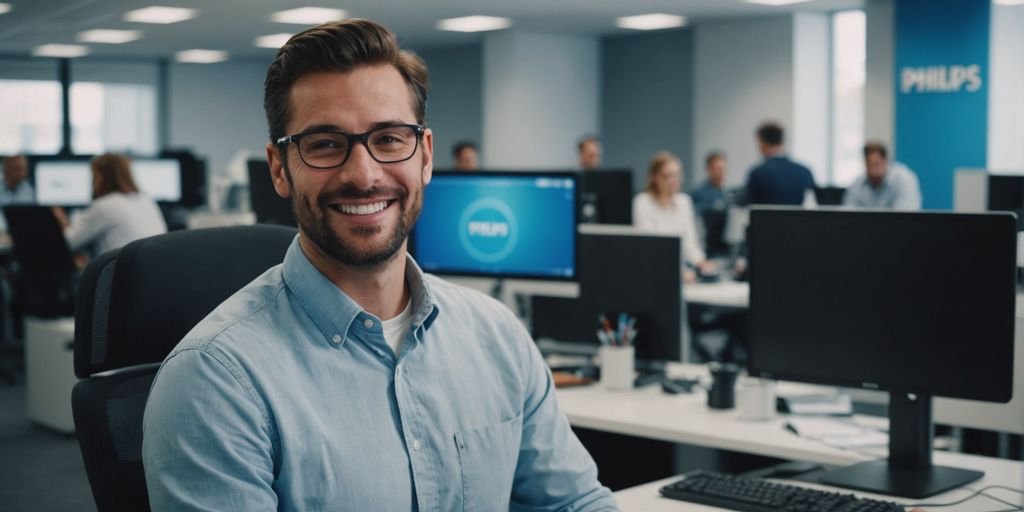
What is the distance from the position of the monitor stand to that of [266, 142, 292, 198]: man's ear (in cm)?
120

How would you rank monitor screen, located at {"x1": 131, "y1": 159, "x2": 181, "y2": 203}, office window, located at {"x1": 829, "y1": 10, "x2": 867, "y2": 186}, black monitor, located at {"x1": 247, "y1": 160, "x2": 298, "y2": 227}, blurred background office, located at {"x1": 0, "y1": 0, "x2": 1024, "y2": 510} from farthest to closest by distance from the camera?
office window, located at {"x1": 829, "y1": 10, "x2": 867, "y2": 186} → monitor screen, located at {"x1": 131, "y1": 159, "x2": 181, "y2": 203} → blurred background office, located at {"x1": 0, "y1": 0, "x2": 1024, "y2": 510} → black monitor, located at {"x1": 247, "y1": 160, "x2": 298, "y2": 227}

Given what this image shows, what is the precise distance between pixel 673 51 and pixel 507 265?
9546mm

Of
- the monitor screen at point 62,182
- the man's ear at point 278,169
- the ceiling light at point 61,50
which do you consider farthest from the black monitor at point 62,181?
the man's ear at point 278,169

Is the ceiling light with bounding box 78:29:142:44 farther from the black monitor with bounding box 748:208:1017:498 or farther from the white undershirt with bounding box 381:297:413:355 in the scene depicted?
the white undershirt with bounding box 381:297:413:355

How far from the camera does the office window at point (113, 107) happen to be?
49.3 feet

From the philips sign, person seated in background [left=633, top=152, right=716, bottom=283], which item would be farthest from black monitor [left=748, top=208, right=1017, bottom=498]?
the philips sign

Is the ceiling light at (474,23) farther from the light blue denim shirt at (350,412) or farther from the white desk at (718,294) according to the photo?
the light blue denim shirt at (350,412)

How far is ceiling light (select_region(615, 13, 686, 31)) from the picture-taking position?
10992 mm

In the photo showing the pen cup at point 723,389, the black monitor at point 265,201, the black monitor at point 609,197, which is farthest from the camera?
the black monitor at point 609,197

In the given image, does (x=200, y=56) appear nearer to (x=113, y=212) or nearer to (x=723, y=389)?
(x=113, y=212)

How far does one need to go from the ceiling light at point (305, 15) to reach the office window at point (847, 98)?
4596 mm

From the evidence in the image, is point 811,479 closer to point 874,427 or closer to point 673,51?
point 874,427

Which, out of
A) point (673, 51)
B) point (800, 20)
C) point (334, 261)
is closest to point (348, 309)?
point (334, 261)

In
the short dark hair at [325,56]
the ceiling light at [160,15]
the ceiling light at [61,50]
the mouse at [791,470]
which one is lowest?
the mouse at [791,470]
